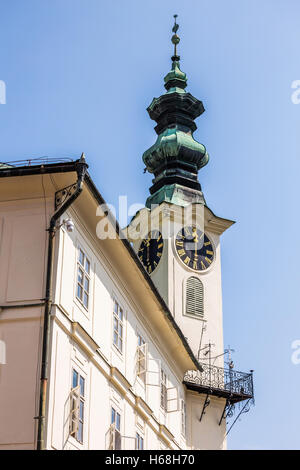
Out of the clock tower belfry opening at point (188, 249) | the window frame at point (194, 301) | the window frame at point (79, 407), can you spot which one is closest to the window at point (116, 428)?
the window frame at point (79, 407)

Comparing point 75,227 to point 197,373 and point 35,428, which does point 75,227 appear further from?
point 197,373

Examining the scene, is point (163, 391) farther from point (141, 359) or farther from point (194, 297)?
point (194, 297)

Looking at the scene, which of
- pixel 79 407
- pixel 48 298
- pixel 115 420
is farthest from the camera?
pixel 115 420

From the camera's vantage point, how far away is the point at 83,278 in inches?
964

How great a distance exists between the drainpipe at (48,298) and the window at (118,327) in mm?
4577

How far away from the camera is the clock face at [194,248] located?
44.8m

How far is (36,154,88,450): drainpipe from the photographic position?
20750mm

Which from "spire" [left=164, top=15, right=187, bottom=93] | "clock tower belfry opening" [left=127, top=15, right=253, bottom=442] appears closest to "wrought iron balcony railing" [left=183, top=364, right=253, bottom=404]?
"clock tower belfry opening" [left=127, top=15, right=253, bottom=442]

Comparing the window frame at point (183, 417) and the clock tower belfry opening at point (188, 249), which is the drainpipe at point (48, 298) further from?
the clock tower belfry opening at point (188, 249)

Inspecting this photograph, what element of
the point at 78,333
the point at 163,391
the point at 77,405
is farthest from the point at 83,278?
the point at 163,391

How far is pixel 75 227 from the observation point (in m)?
24.3

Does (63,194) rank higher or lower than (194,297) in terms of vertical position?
lower

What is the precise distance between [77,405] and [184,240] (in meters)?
23.0

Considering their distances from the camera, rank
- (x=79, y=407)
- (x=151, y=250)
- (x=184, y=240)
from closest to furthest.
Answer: (x=79, y=407) < (x=184, y=240) < (x=151, y=250)
